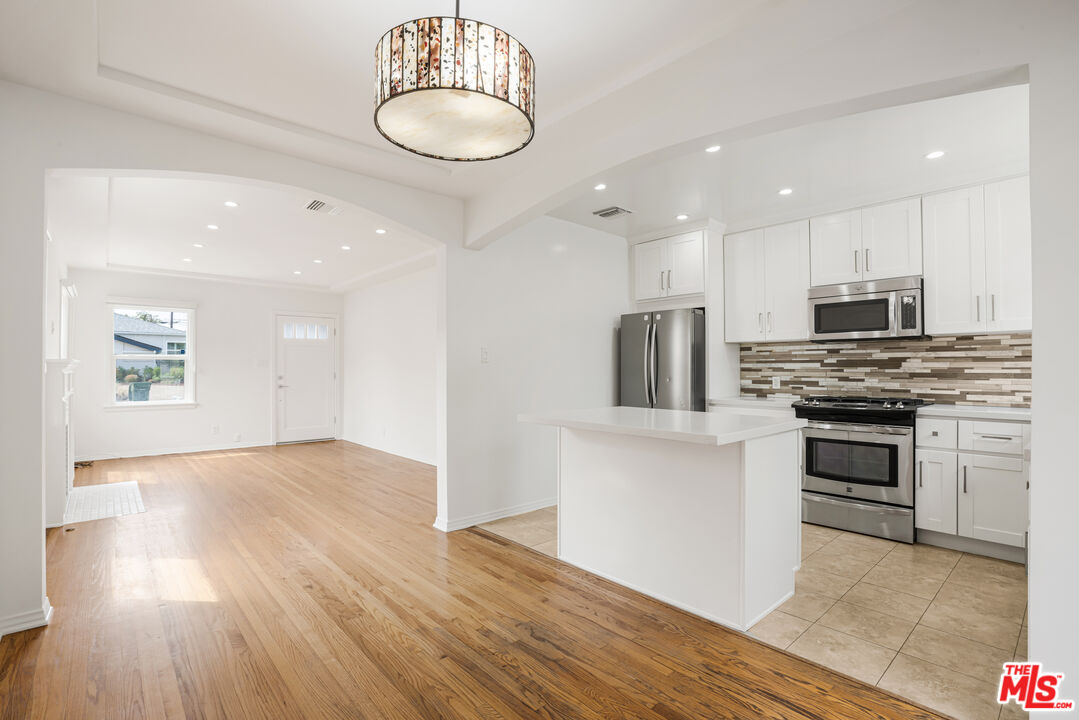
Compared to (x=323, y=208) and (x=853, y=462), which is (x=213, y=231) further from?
(x=853, y=462)

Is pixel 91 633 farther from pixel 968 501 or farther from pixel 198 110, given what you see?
pixel 968 501

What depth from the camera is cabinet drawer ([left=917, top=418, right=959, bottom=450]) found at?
11.2 ft

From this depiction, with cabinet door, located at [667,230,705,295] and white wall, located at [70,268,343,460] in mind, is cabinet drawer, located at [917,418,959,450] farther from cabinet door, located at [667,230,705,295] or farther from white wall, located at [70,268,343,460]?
white wall, located at [70,268,343,460]

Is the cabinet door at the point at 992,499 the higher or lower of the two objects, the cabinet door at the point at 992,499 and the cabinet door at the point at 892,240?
the lower

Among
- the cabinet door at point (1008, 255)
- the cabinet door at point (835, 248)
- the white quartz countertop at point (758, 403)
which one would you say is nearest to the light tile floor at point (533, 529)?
the white quartz countertop at point (758, 403)

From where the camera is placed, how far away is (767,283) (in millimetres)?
4609

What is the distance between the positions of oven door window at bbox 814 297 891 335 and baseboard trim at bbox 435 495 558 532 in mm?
2748

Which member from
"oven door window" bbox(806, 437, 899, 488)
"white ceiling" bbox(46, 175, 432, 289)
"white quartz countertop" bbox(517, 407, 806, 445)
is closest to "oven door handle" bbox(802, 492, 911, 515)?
"oven door window" bbox(806, 437, 899, 488)

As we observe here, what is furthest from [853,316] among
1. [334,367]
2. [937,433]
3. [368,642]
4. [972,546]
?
[334,367]

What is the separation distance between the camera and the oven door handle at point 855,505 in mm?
3590

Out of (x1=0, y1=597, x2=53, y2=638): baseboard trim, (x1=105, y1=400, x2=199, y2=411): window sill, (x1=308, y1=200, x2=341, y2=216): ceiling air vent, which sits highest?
(x1=308, y1=200, x2=341, y2=216): ceiling air vent

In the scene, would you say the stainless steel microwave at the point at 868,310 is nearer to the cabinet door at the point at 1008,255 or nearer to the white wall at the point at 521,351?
the cabinet door at the point at 1008,255

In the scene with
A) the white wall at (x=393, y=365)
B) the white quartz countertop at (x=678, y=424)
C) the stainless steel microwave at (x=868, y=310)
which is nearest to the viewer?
the white quartz countertop at (x=678, y=424)

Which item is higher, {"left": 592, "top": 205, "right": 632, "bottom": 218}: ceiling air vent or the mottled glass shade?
{"left": 592, "top": 205, "right": 632, "bottom": 218}: ceiling air vent
